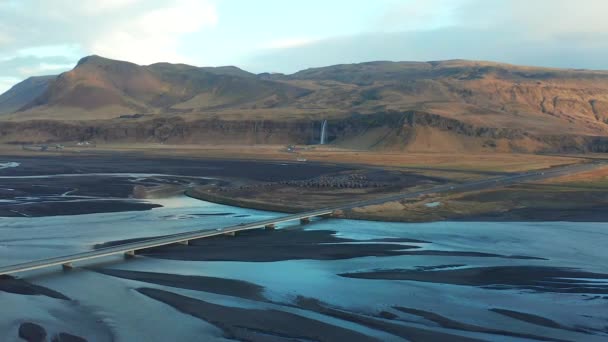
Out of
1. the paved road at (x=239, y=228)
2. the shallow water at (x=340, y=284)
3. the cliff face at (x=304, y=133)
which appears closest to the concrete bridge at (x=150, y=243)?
the paved road at (x=239, y=228)

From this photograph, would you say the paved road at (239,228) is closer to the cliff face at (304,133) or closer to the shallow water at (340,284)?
the shallow water at (340,284)

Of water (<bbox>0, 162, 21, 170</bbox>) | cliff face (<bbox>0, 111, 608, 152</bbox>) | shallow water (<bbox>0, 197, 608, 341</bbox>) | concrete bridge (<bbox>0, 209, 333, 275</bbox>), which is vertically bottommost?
shallow water (<bbox>0, 197, 608, 341</bbox>)

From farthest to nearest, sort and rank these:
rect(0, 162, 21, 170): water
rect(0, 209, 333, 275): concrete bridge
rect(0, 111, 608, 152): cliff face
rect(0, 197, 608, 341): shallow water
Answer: rect(0, 111, 608, 152): cliff face, rect(0, 162, 21, 170): water, rect(0, 209, 333, 275): concrete bridge, rect(0, 197, 608, 341): shallow water

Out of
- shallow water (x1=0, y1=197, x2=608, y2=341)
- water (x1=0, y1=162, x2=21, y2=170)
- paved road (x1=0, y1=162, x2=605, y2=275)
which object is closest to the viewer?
shallow water (x1=0, y1=197, x2=608, y2=341)

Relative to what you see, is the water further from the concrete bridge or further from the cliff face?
the concrete bridge

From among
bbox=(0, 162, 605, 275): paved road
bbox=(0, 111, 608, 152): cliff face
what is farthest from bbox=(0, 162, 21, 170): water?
bbox=(0, 162, 605, 275): paved road

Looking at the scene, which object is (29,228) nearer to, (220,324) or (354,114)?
(220,324)

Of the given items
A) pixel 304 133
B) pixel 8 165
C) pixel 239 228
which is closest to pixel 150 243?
pixel 239 228

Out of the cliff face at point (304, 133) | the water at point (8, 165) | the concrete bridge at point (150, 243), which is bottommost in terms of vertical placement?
the concrete bridge at point (150, 243)

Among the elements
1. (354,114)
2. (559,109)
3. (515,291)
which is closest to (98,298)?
(515,291)
